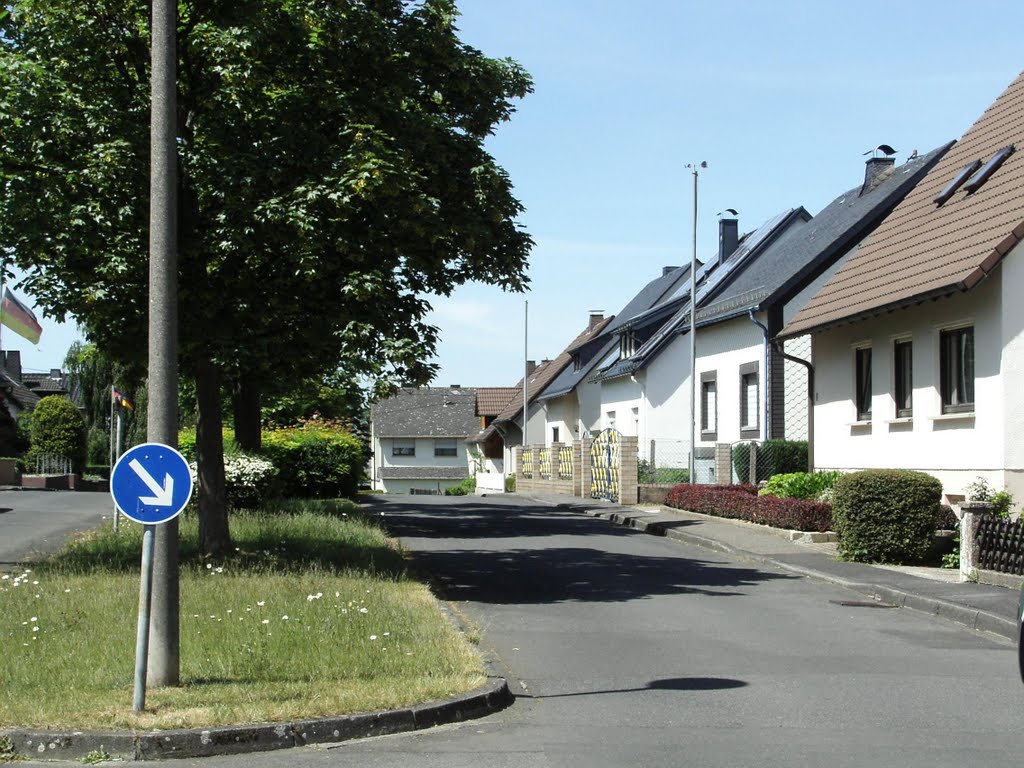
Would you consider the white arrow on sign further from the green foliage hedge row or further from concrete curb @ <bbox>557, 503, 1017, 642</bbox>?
the green foliage hedge row

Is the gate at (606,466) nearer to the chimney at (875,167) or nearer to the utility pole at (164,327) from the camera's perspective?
the chimney at (875,167)

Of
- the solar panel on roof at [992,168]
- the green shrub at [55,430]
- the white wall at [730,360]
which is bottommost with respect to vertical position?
the green shrub at [55,430]

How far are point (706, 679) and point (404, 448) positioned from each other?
80989 mm

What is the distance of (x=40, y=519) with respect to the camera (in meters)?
24.7

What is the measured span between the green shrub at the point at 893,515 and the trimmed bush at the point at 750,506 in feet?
9.33

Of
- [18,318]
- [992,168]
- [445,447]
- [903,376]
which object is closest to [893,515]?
[903,376]

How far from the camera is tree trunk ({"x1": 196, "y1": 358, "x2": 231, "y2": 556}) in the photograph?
1510 cm

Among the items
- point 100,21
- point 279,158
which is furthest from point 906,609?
point 100,21

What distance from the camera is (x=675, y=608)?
13.3 metres

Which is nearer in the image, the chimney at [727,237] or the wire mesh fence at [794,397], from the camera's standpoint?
the wire mesh fence at [794,397]

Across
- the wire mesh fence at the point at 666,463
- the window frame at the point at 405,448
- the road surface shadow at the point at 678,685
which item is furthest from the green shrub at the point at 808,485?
the window frame at the point at 405,448

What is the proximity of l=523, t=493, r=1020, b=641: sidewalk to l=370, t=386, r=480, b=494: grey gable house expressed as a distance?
206ft

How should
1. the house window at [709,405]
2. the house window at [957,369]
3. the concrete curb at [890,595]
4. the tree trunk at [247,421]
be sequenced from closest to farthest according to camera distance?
1. the concrete curb at [890,595]
2. the house window at [957,369]
3. the tree trunk at [247,421]
4. the house window at [709,405]

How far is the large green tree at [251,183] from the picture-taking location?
12.9 meters
